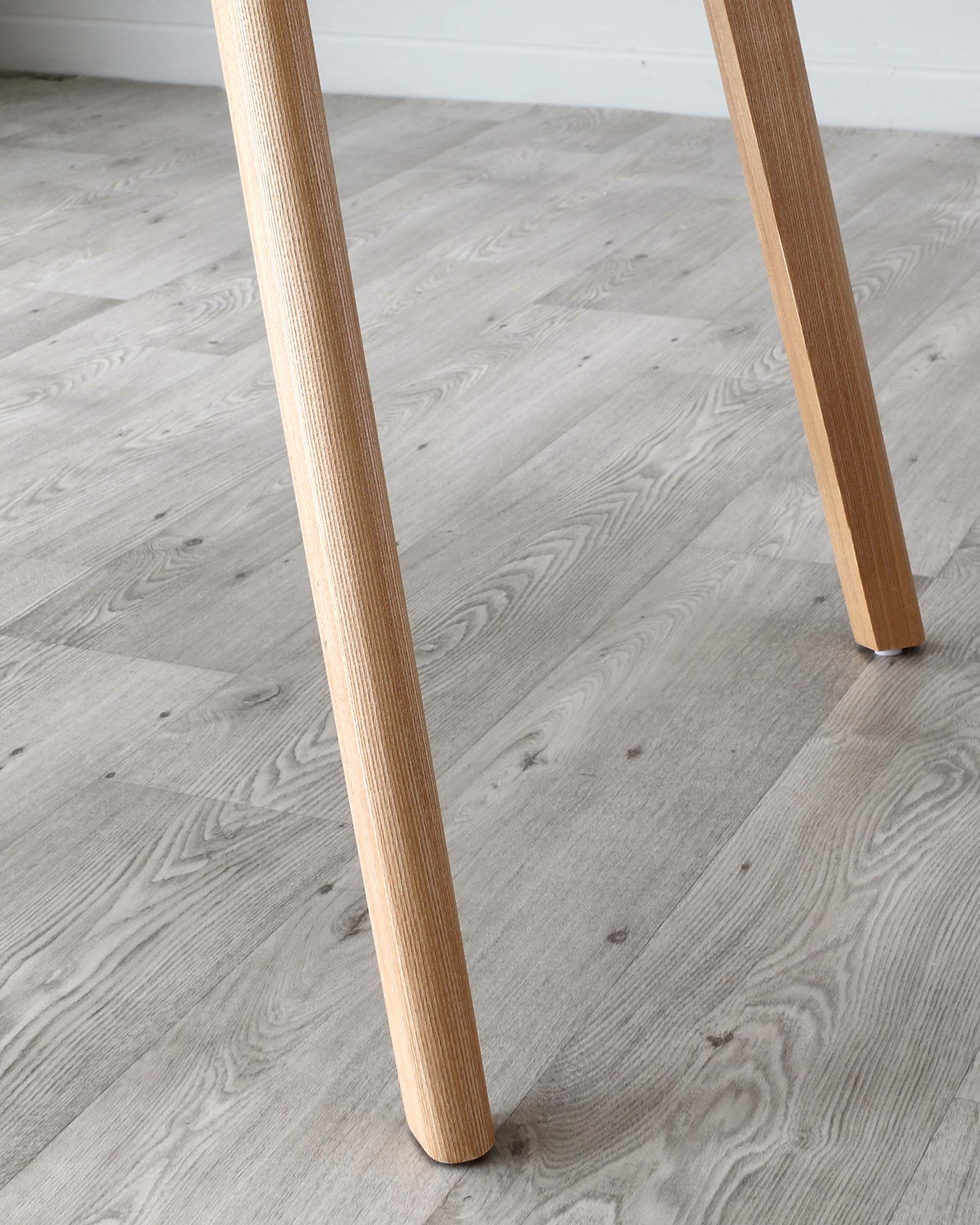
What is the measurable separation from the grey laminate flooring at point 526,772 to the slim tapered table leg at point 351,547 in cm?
8

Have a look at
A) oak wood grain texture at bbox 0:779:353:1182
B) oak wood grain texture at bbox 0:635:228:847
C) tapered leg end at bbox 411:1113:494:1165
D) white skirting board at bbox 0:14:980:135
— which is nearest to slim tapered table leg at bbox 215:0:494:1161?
tapered leg end at bbox 411:1113:494:1165

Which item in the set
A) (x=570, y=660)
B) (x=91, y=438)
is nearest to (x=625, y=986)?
(x=570, y=660)

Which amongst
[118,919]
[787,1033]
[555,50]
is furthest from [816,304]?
[555,50]

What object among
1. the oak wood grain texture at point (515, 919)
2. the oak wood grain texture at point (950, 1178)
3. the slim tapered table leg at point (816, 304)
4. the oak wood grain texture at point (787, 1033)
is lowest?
the oak wood grain texture at point (950, 1178)

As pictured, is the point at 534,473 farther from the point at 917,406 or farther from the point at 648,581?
the point at 917,406

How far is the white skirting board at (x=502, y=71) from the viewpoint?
99.3 inches

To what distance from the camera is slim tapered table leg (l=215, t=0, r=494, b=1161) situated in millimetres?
578

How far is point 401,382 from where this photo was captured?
1.64 m

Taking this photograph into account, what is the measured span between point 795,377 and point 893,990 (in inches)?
16.4

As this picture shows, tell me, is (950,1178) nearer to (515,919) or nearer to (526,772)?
(515,919)

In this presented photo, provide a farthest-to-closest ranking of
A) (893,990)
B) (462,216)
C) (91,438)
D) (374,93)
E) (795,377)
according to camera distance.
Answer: (374,93) < (462,216) < (91,438) < (795,377) < (893,990)

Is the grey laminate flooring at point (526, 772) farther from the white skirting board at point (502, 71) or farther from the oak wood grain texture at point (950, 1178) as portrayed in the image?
the white skirting board at point (502, 71)

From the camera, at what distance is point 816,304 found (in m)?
0.95

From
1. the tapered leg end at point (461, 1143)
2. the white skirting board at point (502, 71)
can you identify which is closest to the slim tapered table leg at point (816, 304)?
the tapered leg end at point (461, 1143)
